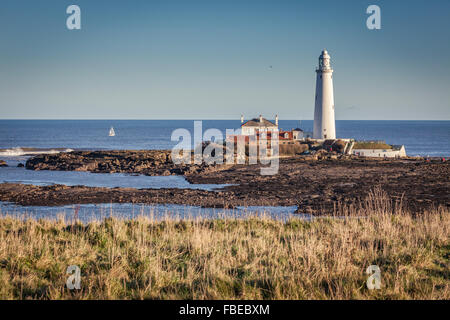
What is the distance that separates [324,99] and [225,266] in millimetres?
52908

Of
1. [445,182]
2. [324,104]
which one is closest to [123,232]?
[445,182]

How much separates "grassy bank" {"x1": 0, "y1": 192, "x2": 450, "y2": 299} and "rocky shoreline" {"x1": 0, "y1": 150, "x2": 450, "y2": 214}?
428 inches

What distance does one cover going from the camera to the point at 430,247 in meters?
9.20

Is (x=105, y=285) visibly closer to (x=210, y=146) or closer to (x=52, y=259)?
(x=52, y=259)

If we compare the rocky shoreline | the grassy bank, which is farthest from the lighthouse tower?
the grassy bank

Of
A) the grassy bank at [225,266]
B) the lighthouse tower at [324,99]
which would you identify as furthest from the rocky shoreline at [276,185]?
the lighthouse tower at [324,99]

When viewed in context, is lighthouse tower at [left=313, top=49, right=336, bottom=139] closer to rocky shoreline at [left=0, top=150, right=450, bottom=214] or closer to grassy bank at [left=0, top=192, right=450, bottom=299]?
rocky shoreline at [left=0, top=150, right=450, bottom=214]

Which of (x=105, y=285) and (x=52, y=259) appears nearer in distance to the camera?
(x=105, y=285)

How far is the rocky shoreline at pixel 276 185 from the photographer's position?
84.1 feet

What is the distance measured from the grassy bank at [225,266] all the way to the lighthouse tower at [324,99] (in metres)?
48.8

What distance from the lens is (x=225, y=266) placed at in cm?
750

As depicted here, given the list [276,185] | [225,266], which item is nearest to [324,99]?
[276,185]

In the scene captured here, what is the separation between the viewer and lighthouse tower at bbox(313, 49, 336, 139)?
57.6 metres
